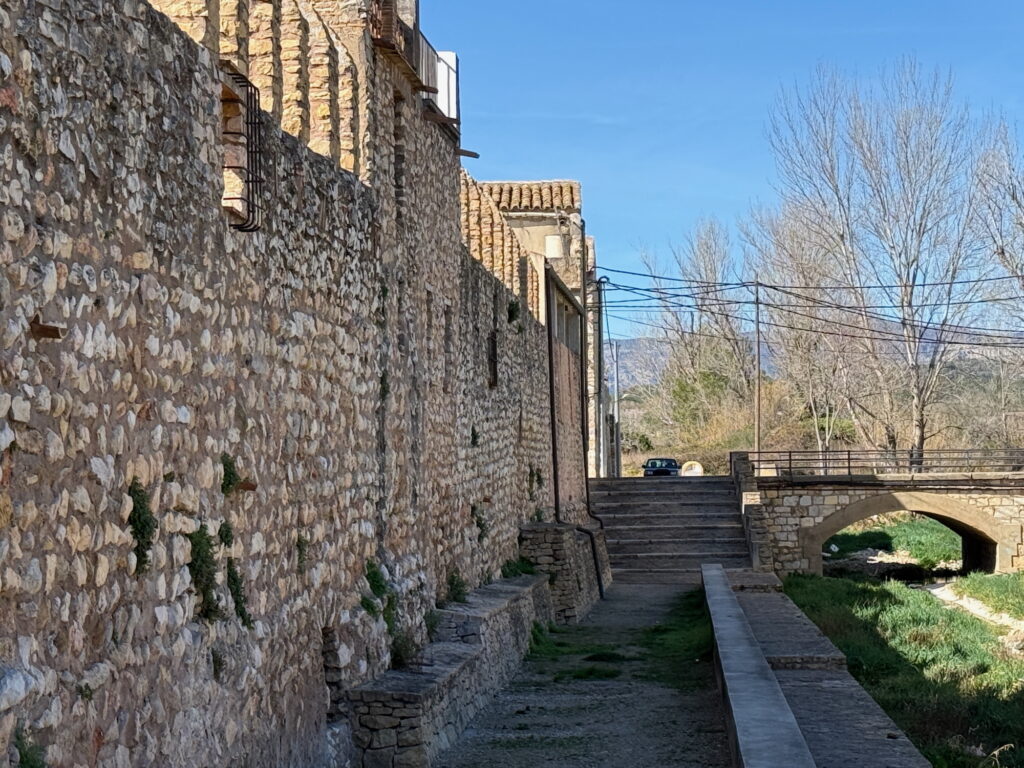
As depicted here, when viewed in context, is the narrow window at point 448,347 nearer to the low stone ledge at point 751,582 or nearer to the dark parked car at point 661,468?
the low stone ledge at point 751,582

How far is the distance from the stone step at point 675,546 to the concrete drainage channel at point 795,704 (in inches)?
469

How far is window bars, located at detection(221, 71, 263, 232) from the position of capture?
687 cm

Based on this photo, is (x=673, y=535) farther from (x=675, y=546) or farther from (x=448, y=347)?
(x=448, y=347)

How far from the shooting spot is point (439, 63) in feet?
41.9

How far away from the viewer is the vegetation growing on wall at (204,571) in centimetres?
600

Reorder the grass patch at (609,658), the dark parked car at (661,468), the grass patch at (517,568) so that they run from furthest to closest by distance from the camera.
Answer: the dark parked car at (661,468), the grass patch at (517,568), the grass patch at (609,658)

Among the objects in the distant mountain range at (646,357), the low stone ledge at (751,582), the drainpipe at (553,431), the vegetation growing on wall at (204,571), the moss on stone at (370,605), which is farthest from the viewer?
the distant mountain range at (646,357)

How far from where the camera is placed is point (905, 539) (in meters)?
32.9

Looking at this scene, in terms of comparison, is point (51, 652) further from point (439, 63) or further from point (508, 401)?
point (508, 401)

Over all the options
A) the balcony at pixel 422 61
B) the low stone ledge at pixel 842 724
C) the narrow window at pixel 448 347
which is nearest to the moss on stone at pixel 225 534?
the low stone ledge at pixel 842 724

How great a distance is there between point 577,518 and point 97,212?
2099cm

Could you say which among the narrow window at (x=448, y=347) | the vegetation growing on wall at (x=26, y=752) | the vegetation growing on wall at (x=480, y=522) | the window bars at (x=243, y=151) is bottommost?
the vegetation growing on wall at (x=26, y=752)

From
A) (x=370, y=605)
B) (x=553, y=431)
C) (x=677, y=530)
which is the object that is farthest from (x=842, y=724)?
(x=677, y=530)

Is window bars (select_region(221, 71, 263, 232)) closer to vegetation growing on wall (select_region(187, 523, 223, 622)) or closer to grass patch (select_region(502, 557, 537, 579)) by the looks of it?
vegetation growing on wall (select_region(187, 523, 223, 622))
